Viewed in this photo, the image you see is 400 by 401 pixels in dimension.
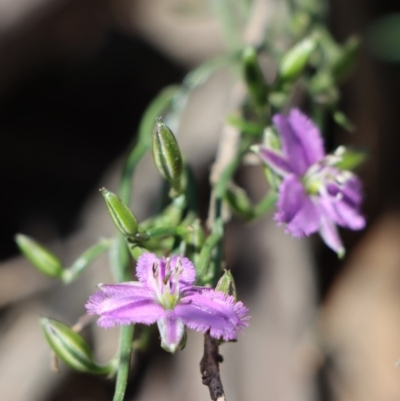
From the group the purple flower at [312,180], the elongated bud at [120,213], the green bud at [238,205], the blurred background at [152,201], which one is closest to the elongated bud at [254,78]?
the purple flower at [312,180]

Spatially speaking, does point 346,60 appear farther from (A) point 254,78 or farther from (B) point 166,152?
(B) point 166,152

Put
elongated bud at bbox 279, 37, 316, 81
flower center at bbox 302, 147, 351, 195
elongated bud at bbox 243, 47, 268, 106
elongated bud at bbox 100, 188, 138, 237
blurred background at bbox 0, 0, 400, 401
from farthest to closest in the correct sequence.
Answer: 1. blurred background at bbox 0, 0, 400, 401
2. elongated bud at bbox 279, 37, 316, 81
3. elongated bud at bbox 243, 47, 268, 106
4. flower center at bbox 302, 147, 351, 195
5. elongated bud at bbox 100, 188, 138, 237

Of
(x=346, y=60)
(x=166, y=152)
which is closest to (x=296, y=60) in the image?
(x=346, y=60)

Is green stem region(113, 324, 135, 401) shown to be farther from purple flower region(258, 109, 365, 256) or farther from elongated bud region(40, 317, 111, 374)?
purple flower region(258, 109, 365, 256)

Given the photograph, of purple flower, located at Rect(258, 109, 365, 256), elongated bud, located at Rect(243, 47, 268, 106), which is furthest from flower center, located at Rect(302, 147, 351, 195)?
elongated bud, located at Rect(243, 47, 268, 106)

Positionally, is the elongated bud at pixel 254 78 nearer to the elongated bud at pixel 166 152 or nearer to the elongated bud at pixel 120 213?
the elongated bud at pixel 166 152

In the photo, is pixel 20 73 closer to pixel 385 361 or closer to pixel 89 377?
pixel 89 377
